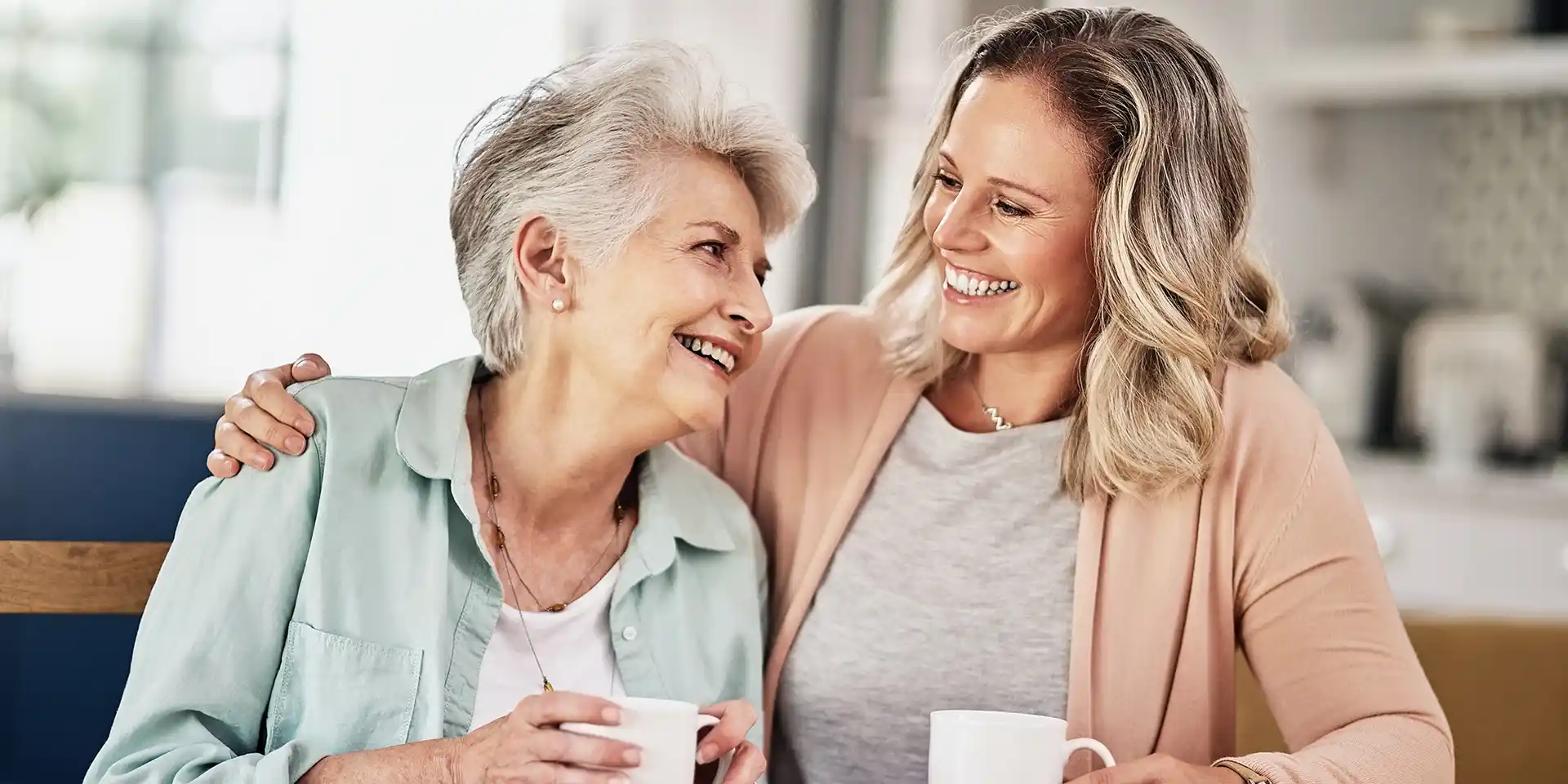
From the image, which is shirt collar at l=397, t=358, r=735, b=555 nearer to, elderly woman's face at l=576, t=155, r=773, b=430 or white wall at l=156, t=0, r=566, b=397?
elderly woman's face at l=576, t=155, r=773, b=430

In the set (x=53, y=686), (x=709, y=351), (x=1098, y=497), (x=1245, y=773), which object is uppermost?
(x=709, y=351)

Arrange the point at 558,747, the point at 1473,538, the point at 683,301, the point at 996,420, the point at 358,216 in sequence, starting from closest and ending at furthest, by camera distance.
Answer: the point at 558,747 < the point at 683,301 < the point at 996,420 < the point at 358,216 < the point at 1473,538

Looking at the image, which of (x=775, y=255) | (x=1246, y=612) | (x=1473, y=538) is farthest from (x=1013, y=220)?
(x=775, y=255)

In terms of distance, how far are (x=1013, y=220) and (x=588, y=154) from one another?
447mm

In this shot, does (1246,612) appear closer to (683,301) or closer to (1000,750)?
(1000,750)

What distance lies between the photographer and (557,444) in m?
1.53

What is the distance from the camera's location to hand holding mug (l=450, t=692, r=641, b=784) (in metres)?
1.05

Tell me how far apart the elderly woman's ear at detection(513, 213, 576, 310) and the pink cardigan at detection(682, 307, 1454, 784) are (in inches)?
15.9

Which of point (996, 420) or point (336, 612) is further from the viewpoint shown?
point (996, 420)

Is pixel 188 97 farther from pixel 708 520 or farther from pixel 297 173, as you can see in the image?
pixel 708 520

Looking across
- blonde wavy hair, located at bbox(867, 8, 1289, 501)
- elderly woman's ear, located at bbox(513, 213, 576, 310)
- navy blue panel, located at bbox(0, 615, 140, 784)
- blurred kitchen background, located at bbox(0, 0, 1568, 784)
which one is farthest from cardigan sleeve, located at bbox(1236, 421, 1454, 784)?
navy blue panel, located at bbox(0, 615, 140, 784)

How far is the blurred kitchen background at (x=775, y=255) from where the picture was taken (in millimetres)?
2676

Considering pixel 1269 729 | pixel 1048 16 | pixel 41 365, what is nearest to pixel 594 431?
pixel 1048 16

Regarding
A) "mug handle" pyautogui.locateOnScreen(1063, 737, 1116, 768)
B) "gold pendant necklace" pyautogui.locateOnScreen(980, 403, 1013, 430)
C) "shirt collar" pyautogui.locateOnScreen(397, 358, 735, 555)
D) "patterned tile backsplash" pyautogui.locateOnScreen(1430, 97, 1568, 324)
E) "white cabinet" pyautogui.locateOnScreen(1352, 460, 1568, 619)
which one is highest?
"patterned tile backsplash" pyautogui.locateOnScreen(1430, 97, 1568, 324)
